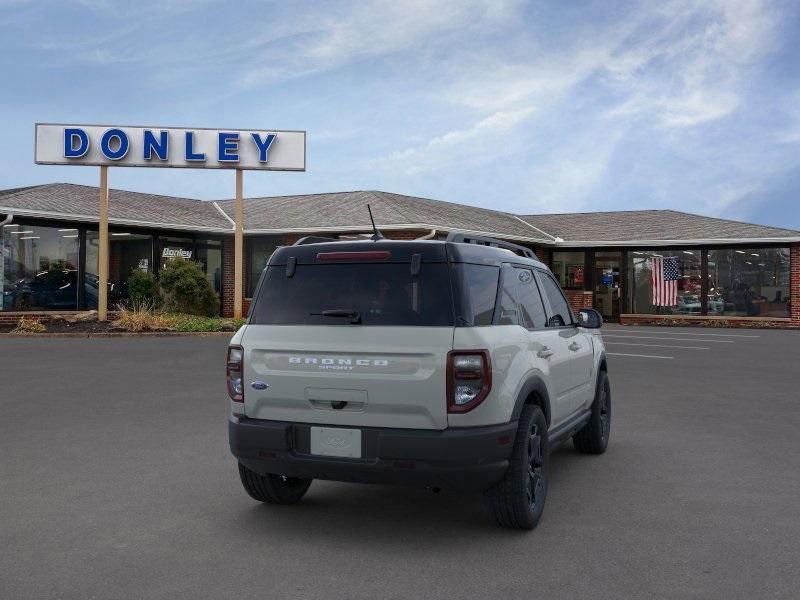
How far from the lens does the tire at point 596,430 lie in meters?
7.05

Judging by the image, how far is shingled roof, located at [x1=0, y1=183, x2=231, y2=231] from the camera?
79.2 ft

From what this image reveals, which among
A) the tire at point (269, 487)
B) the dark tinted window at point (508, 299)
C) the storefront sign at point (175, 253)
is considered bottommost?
the tire at point (269, 487)

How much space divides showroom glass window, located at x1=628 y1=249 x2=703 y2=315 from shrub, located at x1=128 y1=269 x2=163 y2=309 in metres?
17.5

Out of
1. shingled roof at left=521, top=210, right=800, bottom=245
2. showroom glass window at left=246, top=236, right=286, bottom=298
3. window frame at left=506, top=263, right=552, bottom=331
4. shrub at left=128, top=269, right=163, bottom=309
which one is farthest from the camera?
showroom glass window at left=246, top=236, right=286, bottom=298

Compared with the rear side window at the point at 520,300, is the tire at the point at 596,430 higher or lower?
lower

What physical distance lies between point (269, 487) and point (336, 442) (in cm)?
97

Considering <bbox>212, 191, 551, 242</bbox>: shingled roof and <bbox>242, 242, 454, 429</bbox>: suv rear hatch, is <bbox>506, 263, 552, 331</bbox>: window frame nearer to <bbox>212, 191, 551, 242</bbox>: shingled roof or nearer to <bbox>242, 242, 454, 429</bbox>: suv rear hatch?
<bbox>242, 242, 454, 429</bbox>: suv rear hatch

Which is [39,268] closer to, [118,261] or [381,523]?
[118,261]

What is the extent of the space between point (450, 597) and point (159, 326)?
1837cm

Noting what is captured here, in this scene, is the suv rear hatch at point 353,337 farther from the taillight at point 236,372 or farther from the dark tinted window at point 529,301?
the dark tinted window at point 529,301

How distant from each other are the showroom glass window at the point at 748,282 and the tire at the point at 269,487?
85.6ft

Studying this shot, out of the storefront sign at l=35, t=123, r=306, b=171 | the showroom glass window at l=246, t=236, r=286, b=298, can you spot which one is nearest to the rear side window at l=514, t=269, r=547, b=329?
the storefront sign at l=35, t=123, r=306, b=171

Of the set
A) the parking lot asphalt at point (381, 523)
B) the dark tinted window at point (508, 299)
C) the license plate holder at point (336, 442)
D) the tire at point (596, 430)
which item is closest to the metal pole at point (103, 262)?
the parking lot asphalt at point (381, 523)

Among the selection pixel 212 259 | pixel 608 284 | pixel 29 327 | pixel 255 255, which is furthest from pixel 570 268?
pixel 29 327
